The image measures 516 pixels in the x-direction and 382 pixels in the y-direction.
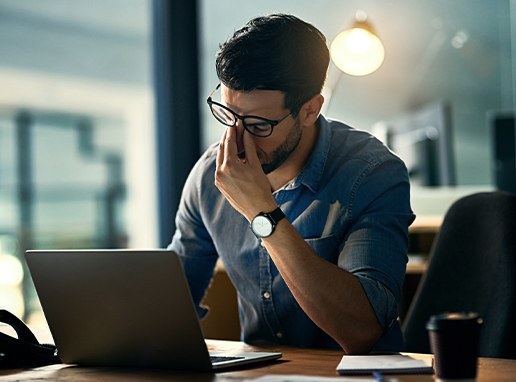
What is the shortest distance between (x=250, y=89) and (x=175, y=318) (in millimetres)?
626

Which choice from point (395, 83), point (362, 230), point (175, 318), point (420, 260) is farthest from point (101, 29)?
point (175, 318)

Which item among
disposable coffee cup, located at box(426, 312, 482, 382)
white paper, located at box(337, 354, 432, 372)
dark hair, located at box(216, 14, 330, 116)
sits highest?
dark hair, located at box(216, 14, 330, 116)

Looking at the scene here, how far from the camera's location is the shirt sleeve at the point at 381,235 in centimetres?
173

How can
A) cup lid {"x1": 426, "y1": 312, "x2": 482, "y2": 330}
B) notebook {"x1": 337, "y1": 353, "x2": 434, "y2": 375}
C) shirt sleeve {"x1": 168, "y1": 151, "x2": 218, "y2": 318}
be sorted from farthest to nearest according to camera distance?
shirt sleeve {"x1": 168, "y1": 151, "x2": 218, "y2": 318} → notebook {"x1": 337, "y1": 353, "x2": 434, "y2": 375} → cup lid {"x1": 426, "y1": 312, "x2": 482, "y2": 330}

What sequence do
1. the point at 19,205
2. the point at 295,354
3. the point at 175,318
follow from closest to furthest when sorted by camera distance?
the point at 175,318 → the point at 295,354 → the point at 19,205

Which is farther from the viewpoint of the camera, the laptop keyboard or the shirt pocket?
the shirt pocket

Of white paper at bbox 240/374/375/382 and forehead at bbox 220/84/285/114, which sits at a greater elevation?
forehead at bbox 220/84/285/114

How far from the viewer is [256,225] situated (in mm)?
1771

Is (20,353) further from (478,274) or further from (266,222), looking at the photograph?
(478,274)

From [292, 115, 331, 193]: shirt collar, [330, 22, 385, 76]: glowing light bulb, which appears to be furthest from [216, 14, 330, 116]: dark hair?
[330, 22, 385, 76]: glowing light bulb

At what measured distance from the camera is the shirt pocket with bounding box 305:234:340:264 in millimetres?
1900

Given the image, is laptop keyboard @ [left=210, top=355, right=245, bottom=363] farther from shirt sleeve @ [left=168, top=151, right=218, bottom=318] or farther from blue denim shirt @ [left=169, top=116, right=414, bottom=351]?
shirt sleeve @ [left=168, top=151, right=218, bottom=318]

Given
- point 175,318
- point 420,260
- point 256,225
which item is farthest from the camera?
point 420,260

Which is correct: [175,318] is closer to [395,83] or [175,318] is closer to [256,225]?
[256,225]
